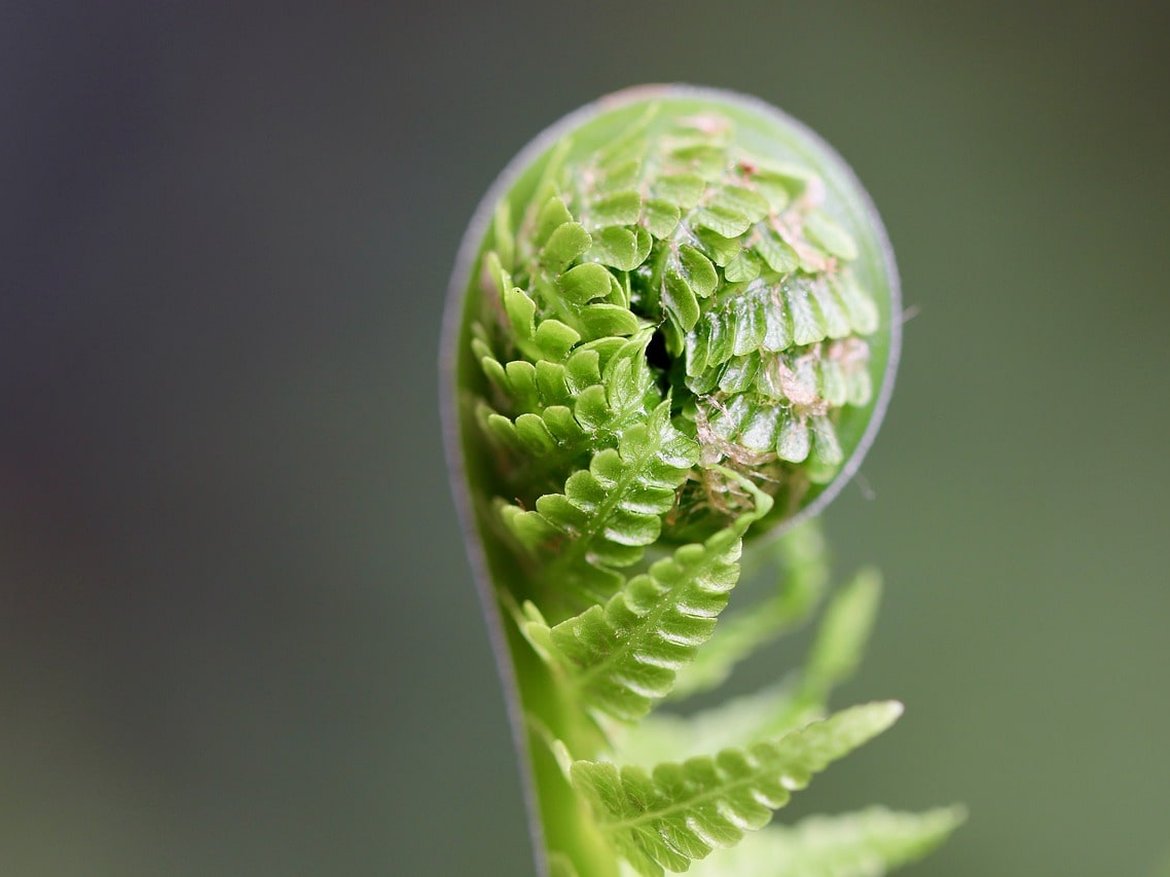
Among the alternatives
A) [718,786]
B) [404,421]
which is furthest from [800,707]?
[404,421]

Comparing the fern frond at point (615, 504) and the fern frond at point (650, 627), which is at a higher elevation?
the fern frond at point (615, 504)

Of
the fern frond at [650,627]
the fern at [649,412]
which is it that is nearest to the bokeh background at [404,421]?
the fern at [649,412]

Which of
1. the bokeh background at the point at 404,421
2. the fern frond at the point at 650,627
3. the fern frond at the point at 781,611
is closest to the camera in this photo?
the fern frond at the point at 650,627

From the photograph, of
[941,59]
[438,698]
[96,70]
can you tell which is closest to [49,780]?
[438,698]

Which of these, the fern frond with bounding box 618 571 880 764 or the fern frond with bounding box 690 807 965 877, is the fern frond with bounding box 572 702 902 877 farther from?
the fern frond with bounding box 690 807 965 877

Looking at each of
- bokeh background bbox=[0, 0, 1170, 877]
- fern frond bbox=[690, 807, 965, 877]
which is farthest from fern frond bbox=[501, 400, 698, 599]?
bokeh background bbox=[0, 0, 1170, 877]

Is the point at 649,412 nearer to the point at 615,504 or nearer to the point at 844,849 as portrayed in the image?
the point at 615,504

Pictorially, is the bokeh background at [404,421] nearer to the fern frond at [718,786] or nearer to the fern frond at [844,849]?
the fern frond at [844,849]

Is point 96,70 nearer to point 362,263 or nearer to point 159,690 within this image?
point 362,263
